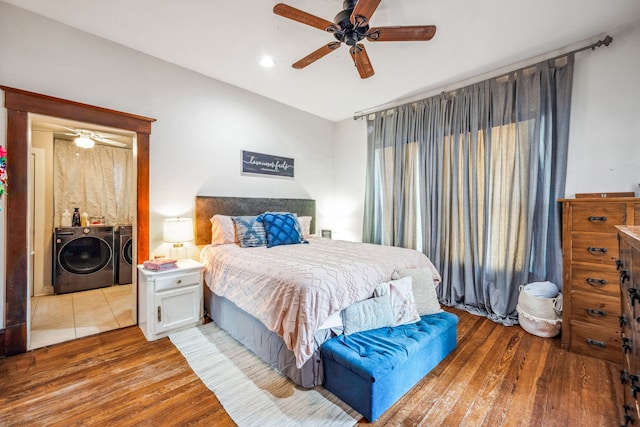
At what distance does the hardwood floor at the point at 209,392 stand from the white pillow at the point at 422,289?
1.37 feet

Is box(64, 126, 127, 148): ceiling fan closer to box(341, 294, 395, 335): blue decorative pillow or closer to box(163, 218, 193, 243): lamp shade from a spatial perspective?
box(163, 218, 193, 243): lamp shade

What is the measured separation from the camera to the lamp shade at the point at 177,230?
2760 mm

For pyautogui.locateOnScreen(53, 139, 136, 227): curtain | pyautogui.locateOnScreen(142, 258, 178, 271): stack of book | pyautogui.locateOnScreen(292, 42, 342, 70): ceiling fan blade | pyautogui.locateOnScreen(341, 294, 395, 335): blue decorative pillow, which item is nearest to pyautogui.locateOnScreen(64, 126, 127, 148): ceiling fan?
pyautogui.locateOnScreen(53, 139, 136, 227): curtain

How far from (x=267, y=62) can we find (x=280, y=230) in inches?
73.9

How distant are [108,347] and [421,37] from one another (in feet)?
11.8

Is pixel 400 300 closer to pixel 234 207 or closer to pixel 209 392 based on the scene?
pixel 209 392

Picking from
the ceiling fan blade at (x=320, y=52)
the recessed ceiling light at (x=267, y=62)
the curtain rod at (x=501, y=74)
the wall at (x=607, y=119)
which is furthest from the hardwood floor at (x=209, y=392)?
the recessed ceiling light at (x=267, y=62)

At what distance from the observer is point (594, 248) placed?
2.17 meters

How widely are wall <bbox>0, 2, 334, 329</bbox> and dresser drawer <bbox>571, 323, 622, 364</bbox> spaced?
3.56 m

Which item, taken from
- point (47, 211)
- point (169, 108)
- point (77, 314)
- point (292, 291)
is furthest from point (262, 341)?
point (47, 211)

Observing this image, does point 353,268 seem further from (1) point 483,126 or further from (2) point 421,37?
(1) point 483,126

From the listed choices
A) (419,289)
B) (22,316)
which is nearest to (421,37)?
(419,289)

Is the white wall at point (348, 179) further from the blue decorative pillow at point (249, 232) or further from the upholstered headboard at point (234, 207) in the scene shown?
the blue decorative pillow at point (249, 232)

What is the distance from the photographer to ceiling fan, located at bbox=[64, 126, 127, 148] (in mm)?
3557
